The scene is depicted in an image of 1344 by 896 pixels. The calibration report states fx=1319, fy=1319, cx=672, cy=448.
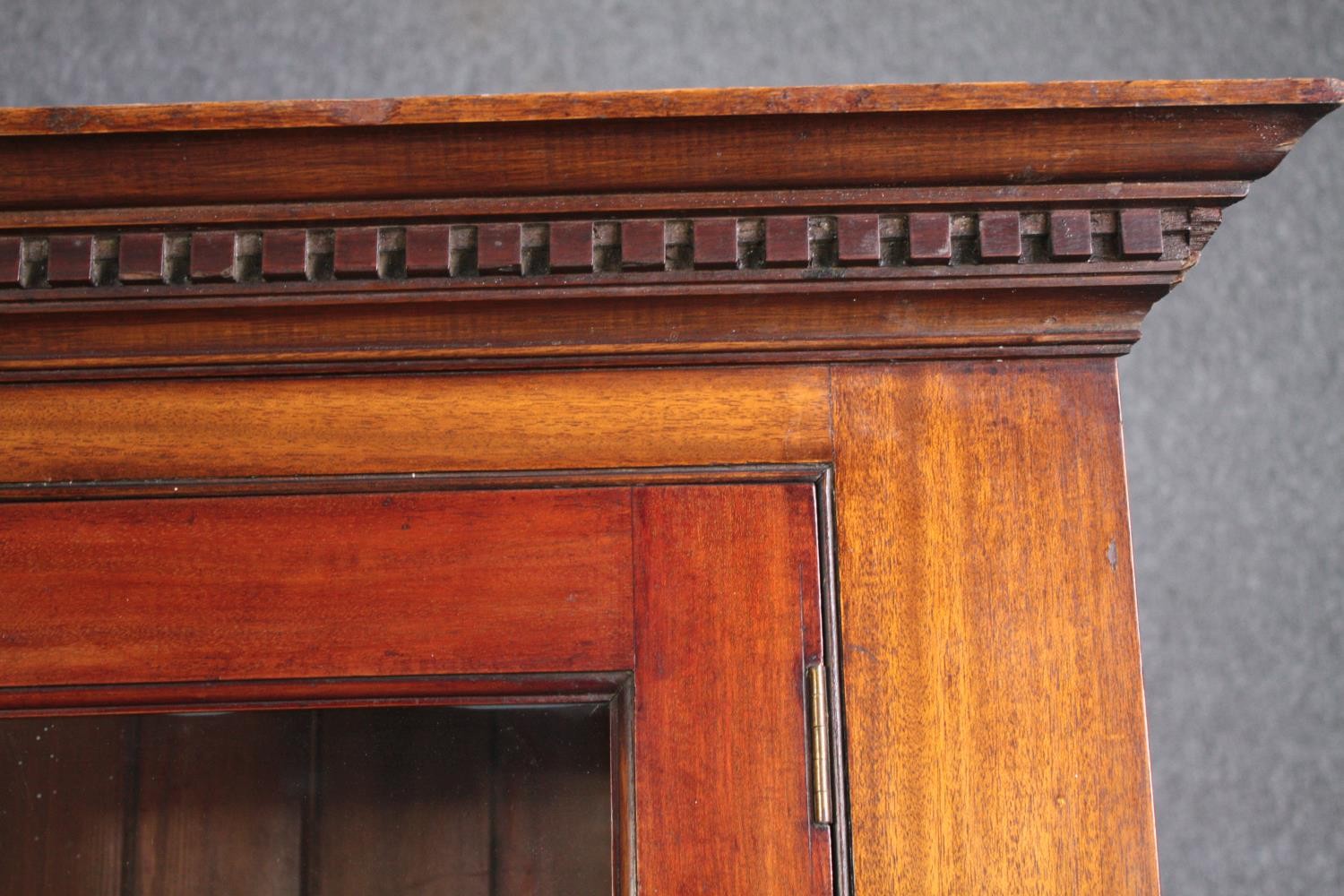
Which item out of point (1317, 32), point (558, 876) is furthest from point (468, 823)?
point (1317, 32)

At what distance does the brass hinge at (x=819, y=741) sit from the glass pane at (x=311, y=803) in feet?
0.27

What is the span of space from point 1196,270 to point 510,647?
0.64m

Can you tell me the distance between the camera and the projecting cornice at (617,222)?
48cm

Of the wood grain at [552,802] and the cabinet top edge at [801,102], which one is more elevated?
the cabinet top edge at [801,102]

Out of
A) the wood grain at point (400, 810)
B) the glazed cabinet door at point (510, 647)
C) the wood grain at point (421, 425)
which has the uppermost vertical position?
the wood grain at point (421, 425)

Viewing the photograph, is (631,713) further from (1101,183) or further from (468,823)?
(1101,183)

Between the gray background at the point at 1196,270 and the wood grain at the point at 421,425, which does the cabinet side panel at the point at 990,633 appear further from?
the gray background at the point at 1196,270

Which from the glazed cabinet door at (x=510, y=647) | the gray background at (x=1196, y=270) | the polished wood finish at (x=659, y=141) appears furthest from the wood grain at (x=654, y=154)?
the gray background at (x=1196, y=270)

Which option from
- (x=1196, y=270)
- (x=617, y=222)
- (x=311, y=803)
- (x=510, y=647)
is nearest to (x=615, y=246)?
(x=617, y=222)

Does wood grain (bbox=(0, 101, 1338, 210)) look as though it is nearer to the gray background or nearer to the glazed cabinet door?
the glazed cabinet door

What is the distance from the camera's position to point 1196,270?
0.93 m

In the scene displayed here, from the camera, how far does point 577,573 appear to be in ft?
1.69

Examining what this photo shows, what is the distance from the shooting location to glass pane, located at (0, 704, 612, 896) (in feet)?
1.74

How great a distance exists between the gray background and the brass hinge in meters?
0.47
